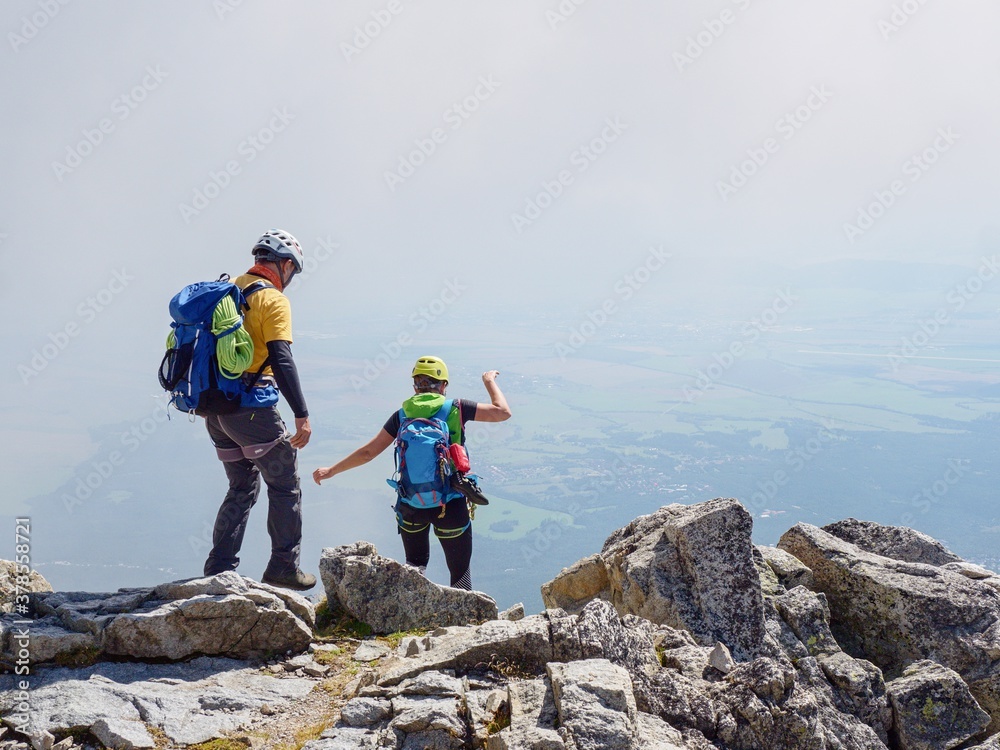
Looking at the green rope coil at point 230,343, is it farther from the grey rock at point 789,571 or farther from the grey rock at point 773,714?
the grey rock at point 789,571

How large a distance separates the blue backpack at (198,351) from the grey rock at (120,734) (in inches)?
148

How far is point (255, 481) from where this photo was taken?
32.1 feet

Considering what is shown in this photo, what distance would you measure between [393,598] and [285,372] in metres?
3.53

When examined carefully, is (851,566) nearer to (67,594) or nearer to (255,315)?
(255,315)

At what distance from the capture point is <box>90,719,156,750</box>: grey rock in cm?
570

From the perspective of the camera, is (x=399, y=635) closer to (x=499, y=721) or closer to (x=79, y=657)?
(x=499, y=721)

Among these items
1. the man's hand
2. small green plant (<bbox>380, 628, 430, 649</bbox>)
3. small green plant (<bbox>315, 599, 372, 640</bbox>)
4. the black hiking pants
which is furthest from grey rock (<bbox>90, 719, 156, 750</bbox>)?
the black hiking pants

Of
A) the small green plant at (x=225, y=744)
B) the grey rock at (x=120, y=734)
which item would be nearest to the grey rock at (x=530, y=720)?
the small green plant at (x=225, y=744)

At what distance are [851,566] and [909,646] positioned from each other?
124cm

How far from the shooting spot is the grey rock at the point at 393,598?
9.34 m

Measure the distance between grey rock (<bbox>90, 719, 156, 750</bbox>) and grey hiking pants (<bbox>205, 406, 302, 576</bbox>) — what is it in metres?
3.36

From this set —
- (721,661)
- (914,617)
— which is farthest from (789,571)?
(721,661)

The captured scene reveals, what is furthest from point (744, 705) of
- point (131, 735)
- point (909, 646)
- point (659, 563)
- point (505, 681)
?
point (131, 735)

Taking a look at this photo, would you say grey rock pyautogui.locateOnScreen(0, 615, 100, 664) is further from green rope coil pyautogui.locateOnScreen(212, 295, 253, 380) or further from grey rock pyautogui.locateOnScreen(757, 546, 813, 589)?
grey rock pyautogui.locateOnScreen(757, 546, 813, 589)
